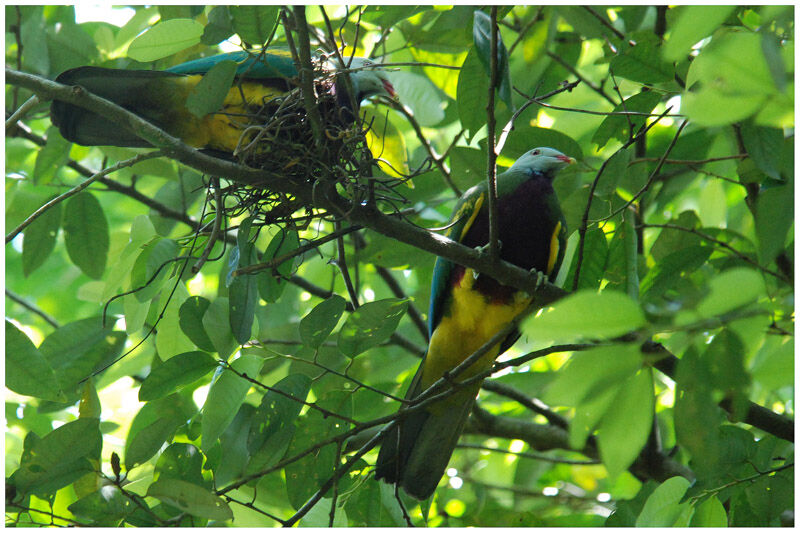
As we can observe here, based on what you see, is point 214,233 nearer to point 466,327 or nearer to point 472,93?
point 472,93

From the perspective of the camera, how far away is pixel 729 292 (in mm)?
1024

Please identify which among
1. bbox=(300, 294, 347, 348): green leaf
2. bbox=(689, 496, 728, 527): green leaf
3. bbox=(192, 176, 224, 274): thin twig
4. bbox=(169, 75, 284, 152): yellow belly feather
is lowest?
bbox=(689, 496, 728, 527): green leaf

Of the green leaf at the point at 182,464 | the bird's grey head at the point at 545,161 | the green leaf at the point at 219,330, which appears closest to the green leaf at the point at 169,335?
the green leaf at the point at 219,330

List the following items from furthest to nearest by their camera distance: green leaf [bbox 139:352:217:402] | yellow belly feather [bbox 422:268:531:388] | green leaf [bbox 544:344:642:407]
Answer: yellow belly feather [bbox 422:268:531:388], green leaf [bbox 139:352:217:402], green leaf [bbox 544:344:642:407]

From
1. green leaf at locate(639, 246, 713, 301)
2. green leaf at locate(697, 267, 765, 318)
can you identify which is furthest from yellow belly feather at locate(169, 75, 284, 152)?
green leaf at locate(697, 267, 765, 318)

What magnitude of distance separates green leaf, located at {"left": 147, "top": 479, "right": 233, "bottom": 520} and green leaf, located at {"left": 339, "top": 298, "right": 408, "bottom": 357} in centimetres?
57

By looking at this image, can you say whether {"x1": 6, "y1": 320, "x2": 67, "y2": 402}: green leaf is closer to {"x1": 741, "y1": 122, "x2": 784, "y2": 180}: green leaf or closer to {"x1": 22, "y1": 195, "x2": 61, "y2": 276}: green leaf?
{"x1": 22, "y1": 195, "x2": 61, "y2": 276}: green leaf

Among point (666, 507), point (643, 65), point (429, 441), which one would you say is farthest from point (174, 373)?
point (643, 65)

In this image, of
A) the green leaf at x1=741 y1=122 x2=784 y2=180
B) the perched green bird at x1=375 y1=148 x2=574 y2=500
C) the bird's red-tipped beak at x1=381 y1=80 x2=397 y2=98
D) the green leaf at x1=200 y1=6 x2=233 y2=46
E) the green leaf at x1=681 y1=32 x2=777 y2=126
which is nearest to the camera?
the green leaf at x1=681 y1=32 x2=777 y2=126

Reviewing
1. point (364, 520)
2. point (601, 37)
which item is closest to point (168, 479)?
point (364, 520)

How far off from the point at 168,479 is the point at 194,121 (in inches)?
51.8

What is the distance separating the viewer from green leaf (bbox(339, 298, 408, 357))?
84.2 inches

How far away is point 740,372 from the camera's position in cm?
111

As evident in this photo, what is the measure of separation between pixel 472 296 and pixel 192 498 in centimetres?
130
